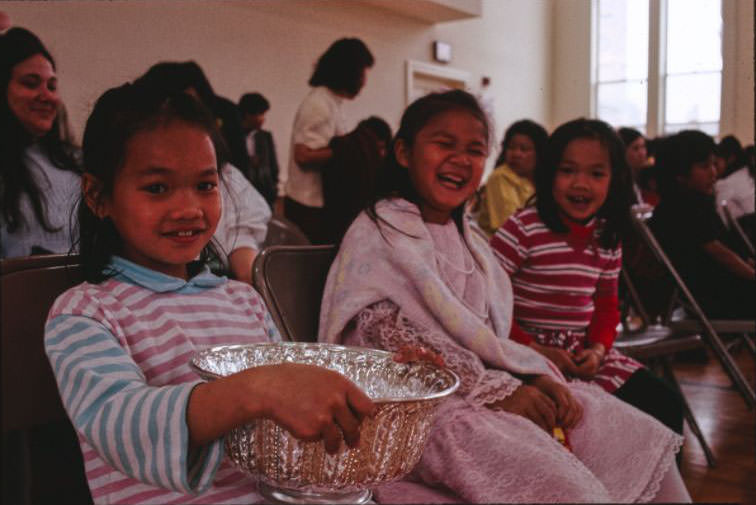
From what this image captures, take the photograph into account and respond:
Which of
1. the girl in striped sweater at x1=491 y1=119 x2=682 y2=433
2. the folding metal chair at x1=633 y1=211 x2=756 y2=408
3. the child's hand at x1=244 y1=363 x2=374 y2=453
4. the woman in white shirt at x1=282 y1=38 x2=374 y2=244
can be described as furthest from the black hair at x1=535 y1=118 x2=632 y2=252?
the woman in white shirt at x1=282 y1=38 x2=374 y2=244

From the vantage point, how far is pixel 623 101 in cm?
47

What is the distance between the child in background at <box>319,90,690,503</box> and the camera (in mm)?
772

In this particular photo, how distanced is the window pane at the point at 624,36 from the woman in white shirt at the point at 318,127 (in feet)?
6.97

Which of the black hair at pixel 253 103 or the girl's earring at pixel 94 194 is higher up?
the black hair at pixel 253 103

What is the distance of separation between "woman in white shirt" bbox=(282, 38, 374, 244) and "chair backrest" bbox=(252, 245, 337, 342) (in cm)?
156

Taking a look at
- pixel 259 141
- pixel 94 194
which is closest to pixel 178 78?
pixel 94 194

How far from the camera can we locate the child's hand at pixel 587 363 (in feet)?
4.00

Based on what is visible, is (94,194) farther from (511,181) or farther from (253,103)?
(253,103)

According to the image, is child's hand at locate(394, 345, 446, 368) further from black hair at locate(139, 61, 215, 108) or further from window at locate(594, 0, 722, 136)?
black hair at locate(139, 61, 215, 108)

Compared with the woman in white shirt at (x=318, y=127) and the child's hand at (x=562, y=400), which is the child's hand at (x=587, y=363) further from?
the woman in white shirt at (x=318, y=127)

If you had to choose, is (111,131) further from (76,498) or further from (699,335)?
(699,335)

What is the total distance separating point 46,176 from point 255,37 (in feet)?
1.58

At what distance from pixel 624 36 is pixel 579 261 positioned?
37.3 inches

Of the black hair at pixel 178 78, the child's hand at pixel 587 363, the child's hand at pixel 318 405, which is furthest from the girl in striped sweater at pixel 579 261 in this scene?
the child's hand at pixel 318 405
